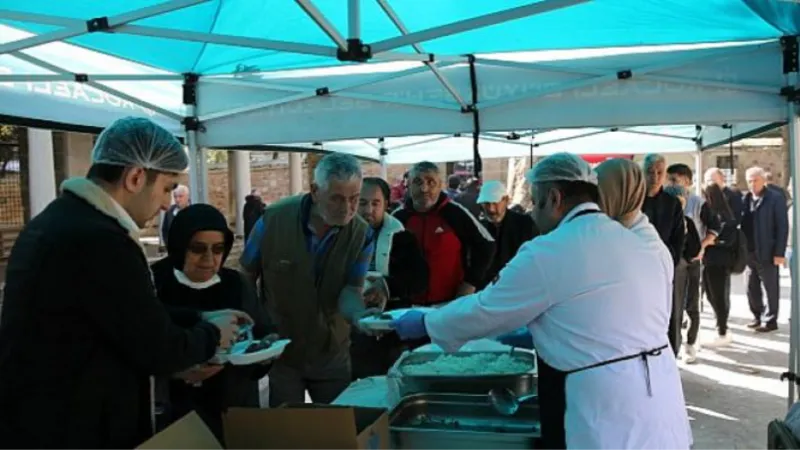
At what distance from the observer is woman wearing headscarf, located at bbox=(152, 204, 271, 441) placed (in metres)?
1.69

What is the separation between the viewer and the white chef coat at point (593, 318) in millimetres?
1511

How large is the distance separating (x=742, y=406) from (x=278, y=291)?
2.99 metres

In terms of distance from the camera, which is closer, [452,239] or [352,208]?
[352,208]

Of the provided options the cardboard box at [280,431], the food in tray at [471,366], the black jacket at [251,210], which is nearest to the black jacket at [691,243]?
the food in tray at [471,366]

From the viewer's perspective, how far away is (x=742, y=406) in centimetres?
387

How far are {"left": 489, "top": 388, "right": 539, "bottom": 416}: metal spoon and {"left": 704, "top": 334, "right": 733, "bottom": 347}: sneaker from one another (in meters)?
4.02

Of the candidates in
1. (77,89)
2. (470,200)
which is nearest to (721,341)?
(470,200)

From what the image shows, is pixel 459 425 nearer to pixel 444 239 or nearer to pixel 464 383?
pixel 464 383

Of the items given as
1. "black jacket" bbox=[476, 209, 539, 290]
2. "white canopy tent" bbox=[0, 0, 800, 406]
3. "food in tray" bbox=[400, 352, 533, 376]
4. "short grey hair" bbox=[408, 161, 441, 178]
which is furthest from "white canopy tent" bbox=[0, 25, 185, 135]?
"food in tray" bbox=[400, 352, 533, 376]

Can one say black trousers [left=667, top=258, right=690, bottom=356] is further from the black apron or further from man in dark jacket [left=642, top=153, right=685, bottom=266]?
the black apron

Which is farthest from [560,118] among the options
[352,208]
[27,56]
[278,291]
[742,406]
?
[27,56]

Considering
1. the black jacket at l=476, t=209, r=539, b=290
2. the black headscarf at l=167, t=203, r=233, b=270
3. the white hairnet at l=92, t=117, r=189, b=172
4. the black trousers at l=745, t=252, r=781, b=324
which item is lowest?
the black trousers at l=745, t=252, r=781, b=324

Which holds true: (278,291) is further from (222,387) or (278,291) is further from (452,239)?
(452,239)

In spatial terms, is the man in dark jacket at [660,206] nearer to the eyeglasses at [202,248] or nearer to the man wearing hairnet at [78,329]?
the eyeglasses at [202,248]
